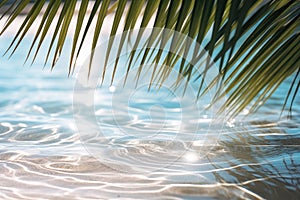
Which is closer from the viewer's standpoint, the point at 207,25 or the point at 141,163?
the point at 207,25

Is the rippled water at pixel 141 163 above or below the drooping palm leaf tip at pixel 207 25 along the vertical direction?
below

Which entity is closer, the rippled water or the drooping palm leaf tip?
the drooping palm leaf tip

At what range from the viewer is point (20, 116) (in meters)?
2.76

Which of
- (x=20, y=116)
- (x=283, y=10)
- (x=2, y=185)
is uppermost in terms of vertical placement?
(x=283, y=10)

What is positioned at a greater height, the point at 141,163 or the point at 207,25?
the point at 207,25

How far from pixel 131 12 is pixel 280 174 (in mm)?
1332

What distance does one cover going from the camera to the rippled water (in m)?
1.47

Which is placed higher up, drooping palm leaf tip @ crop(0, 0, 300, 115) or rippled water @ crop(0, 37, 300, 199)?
drooping palm leaf tip @ crop(0, 0, 300, 115)

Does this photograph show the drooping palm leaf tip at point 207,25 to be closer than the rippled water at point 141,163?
Yes

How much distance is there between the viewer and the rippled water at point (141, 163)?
147 centimetres

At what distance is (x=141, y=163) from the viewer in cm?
176

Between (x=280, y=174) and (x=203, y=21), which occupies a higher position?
(x=203, y=21)

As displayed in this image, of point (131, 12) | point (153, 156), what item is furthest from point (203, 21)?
point (153, 156)

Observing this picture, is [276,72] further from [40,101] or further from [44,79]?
[44,79]
